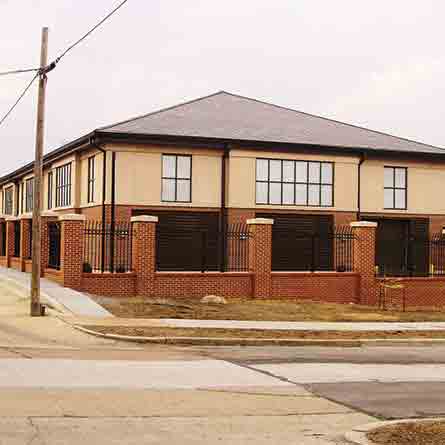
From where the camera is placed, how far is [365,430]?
9156mm

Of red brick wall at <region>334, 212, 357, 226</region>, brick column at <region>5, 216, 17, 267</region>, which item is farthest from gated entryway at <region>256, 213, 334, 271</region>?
brick column at <region>5, 216, 17, 267</region>

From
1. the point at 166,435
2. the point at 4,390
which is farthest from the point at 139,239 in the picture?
the point at 166,435

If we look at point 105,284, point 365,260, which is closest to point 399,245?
point 365,260

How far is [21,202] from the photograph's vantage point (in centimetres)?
5384

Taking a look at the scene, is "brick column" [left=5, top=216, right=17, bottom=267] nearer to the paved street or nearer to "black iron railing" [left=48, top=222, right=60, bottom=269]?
"black iron railing" [left=48, top=222, right=60, bottom=269]

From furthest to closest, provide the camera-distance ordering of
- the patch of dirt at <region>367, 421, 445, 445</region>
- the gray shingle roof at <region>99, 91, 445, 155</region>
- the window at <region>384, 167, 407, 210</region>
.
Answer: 1. the window at <region>384, 167, 407, 210</region>
2. the gray shingle roof at <region>99, 91, 445, 155</region>
3. the patch of dirt at <region>367, 421, 445, 445</region>

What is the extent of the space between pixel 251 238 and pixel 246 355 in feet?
44.4

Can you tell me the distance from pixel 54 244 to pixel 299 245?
11.6 m

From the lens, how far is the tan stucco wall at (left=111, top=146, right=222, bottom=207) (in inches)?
1369

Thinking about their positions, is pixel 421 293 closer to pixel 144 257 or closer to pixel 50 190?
pixel 144 257

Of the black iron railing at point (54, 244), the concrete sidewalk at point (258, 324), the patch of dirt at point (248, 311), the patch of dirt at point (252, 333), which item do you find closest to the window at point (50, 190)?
the black iron railing at point (54, 244)

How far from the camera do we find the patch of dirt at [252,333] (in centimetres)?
1833

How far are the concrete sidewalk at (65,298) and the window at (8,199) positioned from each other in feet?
92.1

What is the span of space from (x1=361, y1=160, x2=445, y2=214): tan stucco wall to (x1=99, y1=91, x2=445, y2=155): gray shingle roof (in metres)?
0.81
